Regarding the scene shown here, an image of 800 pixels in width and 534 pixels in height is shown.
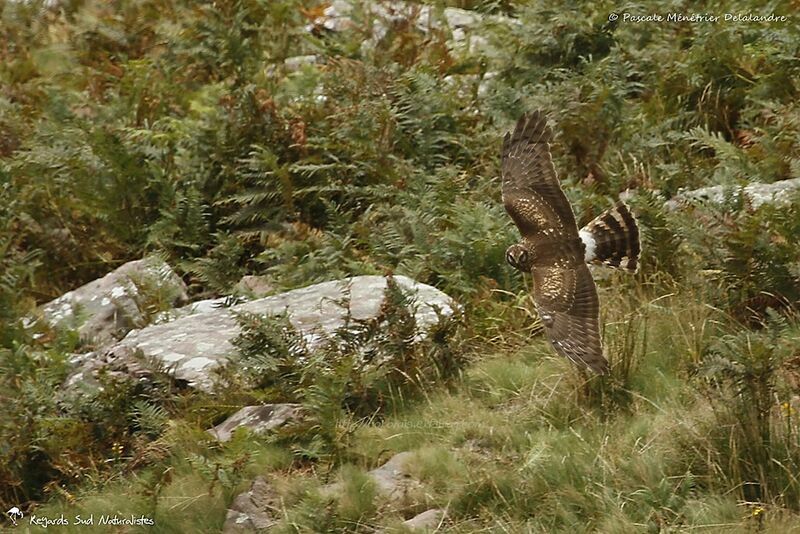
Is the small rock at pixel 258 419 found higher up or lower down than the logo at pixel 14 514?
higher up

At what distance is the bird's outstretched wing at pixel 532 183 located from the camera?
754 centimetres

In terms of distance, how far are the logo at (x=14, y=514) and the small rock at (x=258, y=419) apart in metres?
1.17

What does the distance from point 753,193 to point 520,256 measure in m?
1.59

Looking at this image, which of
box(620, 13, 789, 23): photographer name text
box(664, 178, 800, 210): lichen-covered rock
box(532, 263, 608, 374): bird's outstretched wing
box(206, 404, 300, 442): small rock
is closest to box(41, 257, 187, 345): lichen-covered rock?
box(206, 404, 300, 442): small rock

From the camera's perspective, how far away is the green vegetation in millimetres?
6125

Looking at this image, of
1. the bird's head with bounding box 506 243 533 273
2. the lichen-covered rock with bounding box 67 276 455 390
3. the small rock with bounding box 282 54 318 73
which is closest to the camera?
the bird's head with bounding box 506 243 533 273

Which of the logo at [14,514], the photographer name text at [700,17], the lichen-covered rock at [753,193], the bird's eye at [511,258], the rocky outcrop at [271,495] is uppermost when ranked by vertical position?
the photographer name text at [700,17]

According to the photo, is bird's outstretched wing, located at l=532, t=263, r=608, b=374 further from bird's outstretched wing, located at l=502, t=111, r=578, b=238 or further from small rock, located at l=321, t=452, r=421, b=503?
small rock, located at l=321, t=452, r=421, b=503

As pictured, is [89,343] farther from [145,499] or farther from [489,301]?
[489,301]

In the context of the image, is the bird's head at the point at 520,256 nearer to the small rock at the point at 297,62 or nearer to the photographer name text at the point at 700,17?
the photographer name text at the point at 700,17

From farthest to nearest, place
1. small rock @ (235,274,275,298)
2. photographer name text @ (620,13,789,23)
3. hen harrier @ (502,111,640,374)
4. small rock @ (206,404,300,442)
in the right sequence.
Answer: photographer name text @ (620,13,789,23) → small rock @ (235,274,275,298) → small rock @ (206,404,300,442) → hen harrier @ (502,111,640,374)

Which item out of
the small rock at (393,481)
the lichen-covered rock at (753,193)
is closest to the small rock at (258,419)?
the small rock at (393,481)

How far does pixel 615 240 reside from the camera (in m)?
7.46

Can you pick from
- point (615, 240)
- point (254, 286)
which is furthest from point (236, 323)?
point (615, 240)
